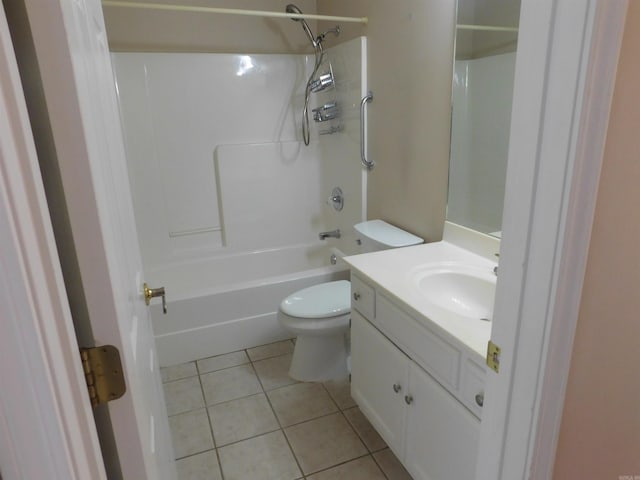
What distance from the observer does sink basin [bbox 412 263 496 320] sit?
58.4 inches

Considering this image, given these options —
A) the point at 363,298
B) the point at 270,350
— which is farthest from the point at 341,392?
the point at 363,298

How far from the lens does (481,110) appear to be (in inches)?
65.1

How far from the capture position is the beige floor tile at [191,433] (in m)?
1.79

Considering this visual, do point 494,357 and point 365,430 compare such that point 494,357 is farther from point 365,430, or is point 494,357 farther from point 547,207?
point 365,430

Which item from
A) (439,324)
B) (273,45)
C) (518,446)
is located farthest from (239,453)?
(273,45)

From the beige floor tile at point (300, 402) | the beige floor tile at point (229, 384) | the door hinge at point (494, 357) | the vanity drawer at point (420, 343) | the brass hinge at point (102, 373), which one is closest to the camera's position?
the brass hinge at point (102, 373)

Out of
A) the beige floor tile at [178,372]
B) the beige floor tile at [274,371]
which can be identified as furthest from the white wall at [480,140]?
the beige floor tile at [178,372]

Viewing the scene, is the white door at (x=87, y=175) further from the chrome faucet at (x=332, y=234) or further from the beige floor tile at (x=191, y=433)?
the chrome faucet at (x=332, y=234)

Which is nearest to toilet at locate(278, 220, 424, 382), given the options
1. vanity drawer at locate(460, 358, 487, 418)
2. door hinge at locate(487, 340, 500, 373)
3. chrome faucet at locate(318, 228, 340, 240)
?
chrome faucet at locate(318, 228, 340, 240)

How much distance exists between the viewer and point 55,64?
474 mm

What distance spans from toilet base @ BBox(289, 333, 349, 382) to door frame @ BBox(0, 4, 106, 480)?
172 centimetres

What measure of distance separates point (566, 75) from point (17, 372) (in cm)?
77

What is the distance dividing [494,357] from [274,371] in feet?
5.58

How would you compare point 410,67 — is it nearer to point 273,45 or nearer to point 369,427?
point 273,45
